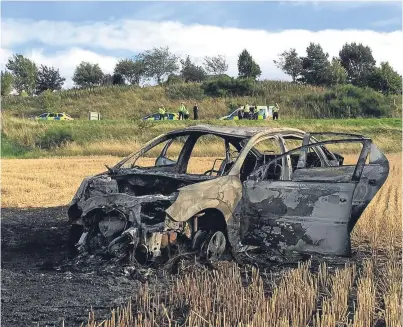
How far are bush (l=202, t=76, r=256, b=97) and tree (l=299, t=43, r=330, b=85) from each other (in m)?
11.4

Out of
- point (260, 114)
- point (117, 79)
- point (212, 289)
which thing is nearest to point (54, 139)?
point (260, 114)

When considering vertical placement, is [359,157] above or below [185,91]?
below

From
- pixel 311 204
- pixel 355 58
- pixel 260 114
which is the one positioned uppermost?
pixel 355 58

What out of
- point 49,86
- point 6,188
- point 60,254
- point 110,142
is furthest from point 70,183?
point 49,86

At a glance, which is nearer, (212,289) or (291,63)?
(212,289)

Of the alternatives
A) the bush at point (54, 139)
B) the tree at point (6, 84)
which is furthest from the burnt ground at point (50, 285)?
the tree at point (6, 84)

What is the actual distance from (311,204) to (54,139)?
27986 mm

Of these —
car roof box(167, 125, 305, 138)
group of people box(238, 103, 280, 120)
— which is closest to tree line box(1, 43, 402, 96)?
group of people box(238, 103, 280, 120)

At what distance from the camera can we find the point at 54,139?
33.8 metres

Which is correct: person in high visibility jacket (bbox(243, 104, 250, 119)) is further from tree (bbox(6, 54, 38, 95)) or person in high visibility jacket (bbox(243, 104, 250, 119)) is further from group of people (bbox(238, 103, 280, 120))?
tree (bbox(6, 54, 38, 95))

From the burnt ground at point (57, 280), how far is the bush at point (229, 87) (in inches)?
1913

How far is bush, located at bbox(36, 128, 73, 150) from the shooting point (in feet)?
110

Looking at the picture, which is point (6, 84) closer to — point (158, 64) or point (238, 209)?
point (158, 64)

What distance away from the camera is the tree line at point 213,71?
65.6 meters
